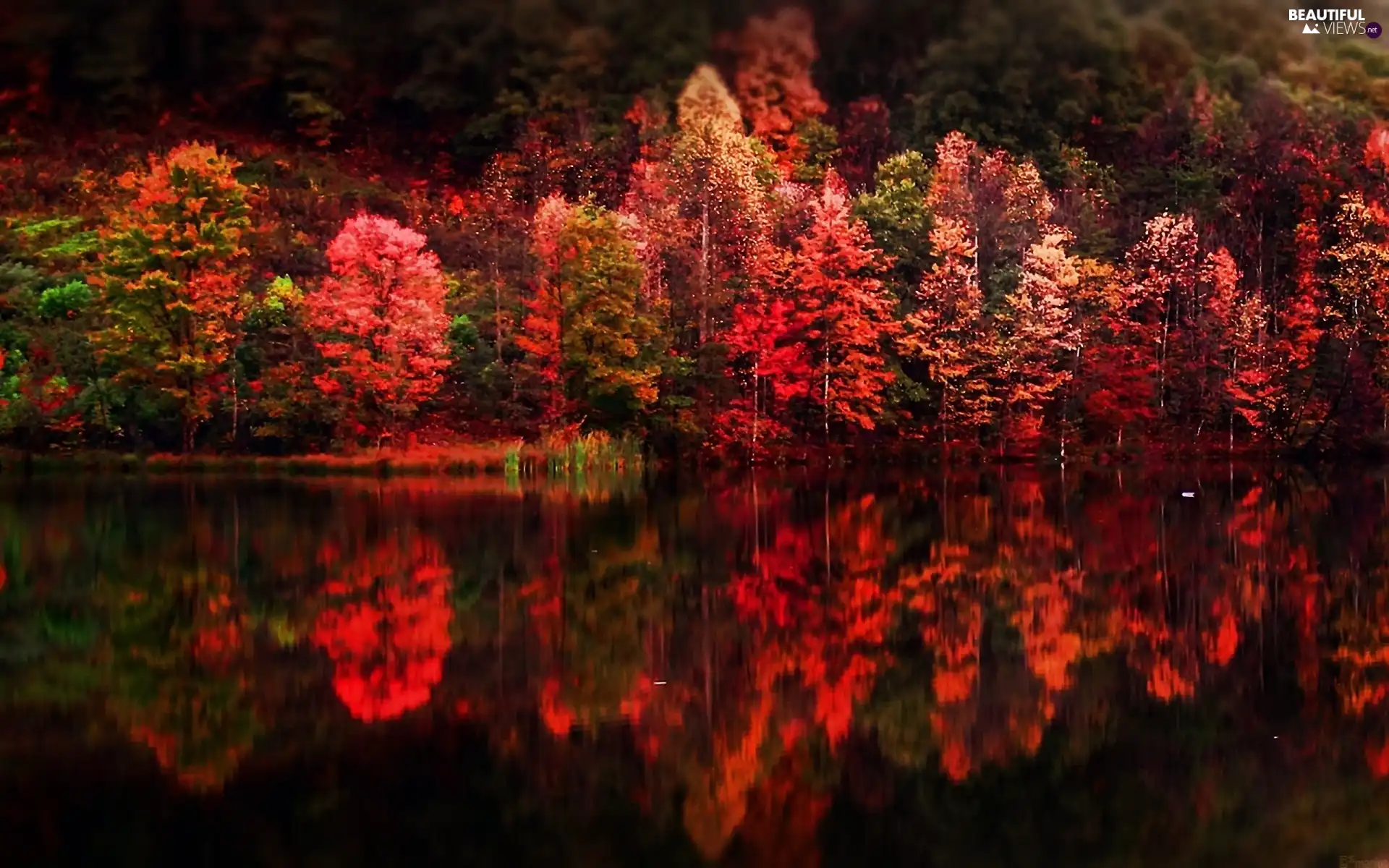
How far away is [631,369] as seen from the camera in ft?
151

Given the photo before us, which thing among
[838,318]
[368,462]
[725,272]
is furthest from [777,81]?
[368,462]

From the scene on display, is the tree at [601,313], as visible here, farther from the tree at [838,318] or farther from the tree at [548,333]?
the tree at [838,318]

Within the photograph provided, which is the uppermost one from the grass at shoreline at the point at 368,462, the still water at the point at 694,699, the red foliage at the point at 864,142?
the red foliage at the point at 864,142

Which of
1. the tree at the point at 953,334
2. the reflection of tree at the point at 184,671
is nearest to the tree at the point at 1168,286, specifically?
the tree at the point at 953,334

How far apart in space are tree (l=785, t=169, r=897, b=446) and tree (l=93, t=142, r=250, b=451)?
1613 centimetres

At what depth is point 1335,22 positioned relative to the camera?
74125 mm

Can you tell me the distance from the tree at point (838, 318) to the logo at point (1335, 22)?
35118 mm

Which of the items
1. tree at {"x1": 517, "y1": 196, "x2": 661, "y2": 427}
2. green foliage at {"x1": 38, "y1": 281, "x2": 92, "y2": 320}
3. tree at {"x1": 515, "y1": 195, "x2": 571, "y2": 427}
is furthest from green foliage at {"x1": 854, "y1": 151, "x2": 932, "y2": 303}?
green foliage at {"x1": 38, "y1": 281, "x2": 92, "y2": 320}

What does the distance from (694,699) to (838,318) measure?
118 ft

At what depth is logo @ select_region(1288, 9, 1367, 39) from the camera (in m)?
73.4

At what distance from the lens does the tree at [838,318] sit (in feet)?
157

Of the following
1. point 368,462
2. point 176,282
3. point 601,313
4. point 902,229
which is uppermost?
point 902,229

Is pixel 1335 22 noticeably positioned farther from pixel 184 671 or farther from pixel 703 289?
pixel 184 671

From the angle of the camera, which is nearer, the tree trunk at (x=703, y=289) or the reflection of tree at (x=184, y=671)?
the reflection of tree at (x=184, y=671)
